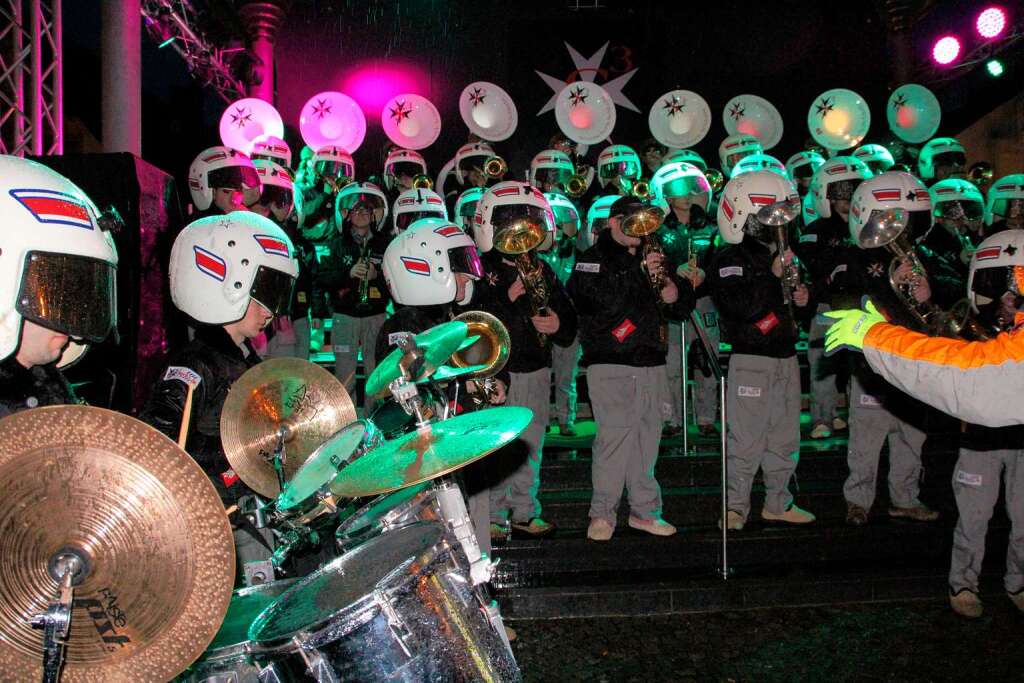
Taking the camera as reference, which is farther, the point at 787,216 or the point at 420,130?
the point at 420,130

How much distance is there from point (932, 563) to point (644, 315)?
8.86ft

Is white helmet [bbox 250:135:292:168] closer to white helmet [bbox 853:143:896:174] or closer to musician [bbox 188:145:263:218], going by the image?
musician [bbox 188:145:263:218]

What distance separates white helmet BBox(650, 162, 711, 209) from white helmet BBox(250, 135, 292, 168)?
4138 millimetres

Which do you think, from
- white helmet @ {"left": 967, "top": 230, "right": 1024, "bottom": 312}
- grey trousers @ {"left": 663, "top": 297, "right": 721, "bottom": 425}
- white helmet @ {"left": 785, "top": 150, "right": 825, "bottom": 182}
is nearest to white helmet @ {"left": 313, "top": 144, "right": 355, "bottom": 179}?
grey trousers @ {"left": 663, "top": 297, "right": 721, "bottom": 425}

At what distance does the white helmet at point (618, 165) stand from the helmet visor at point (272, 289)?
703 cm

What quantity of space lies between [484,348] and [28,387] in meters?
1.89

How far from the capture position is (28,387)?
238 centimetres

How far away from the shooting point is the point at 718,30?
13.0 meters

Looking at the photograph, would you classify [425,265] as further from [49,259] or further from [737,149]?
[737,149]

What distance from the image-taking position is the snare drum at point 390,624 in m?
2.32

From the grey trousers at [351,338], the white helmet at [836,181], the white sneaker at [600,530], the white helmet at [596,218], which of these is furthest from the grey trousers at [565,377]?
the white helmet at [836,181]

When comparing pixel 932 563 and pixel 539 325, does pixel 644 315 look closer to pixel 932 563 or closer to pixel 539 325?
pixel 539 325

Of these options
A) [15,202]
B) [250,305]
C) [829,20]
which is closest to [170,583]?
[15,202]

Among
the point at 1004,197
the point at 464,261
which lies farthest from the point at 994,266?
the point at 1004,197
